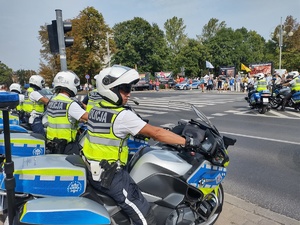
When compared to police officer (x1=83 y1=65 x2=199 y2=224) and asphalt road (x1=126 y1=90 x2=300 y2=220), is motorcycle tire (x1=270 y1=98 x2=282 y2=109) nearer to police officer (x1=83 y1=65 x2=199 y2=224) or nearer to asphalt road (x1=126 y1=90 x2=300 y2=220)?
asphalt road (x1=126 y1=90 x2=300 y2=220)

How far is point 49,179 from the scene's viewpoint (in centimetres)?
231

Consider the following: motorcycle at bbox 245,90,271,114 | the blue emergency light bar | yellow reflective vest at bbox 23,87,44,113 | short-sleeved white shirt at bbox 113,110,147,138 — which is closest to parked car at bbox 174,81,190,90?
motorcycle at bbox 245,90,271,114

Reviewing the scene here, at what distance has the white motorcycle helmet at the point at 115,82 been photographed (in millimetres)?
2336

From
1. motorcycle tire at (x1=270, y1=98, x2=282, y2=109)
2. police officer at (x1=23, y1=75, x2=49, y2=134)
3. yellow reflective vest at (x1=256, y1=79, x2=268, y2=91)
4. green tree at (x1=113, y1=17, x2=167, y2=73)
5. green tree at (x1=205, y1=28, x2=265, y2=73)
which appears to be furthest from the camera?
green tree at (x1=205, y1=28, x2=265, y2=73)

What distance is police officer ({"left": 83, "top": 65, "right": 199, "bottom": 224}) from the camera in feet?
7.48

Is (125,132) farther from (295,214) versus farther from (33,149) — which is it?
(295,214)

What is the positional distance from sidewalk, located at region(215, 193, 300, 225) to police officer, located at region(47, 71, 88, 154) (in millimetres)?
2112

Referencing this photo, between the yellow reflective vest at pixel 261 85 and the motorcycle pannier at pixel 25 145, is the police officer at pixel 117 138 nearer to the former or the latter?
the motorcycle pannier at pixel 25 145

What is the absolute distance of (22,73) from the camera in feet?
194

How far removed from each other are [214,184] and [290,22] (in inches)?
2291

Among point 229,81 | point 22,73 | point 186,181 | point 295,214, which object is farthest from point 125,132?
point 22,73

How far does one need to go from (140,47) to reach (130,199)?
50.5 m

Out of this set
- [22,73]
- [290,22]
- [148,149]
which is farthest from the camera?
[22,73]

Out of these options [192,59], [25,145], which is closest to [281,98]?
[25,145]
